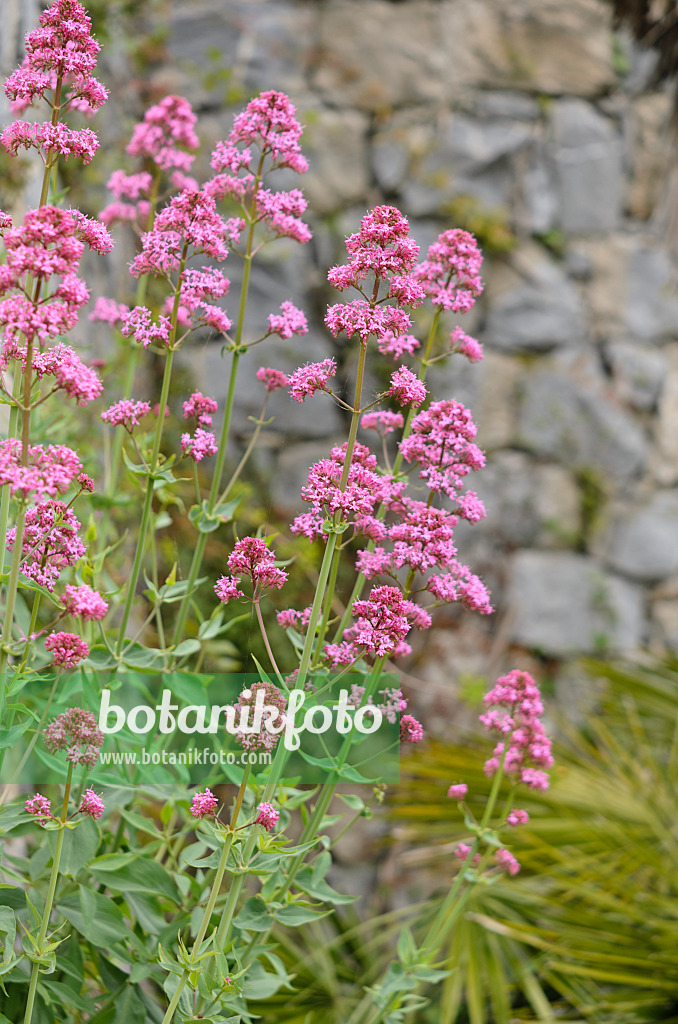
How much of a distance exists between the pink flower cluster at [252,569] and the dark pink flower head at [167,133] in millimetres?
598

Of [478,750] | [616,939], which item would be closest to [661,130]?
[478,750]

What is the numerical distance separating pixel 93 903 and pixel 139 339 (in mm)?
576

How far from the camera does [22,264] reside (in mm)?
605

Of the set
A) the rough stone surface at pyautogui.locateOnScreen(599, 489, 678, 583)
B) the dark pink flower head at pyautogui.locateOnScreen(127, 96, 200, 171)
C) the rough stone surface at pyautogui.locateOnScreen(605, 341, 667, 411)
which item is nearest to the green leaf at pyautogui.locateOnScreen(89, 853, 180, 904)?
the dark pink flower head at pyautogui.locateOnScreen(127, 96, 200, 171)

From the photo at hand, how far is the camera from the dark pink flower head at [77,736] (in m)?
0.74

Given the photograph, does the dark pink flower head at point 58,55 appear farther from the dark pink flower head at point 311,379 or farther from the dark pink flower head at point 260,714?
the dark pink flower head at point 260,714

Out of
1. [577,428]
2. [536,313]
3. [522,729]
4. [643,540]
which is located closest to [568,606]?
[643,540]

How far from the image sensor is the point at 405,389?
2.47 feet

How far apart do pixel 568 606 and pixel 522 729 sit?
234 cm

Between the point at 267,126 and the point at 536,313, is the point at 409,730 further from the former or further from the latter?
the point at 536,313

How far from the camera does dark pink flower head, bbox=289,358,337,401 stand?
0.77 meters

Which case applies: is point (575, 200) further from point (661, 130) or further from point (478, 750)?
point (478, 750)

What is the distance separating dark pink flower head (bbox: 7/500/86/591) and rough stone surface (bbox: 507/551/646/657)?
2.65 meters

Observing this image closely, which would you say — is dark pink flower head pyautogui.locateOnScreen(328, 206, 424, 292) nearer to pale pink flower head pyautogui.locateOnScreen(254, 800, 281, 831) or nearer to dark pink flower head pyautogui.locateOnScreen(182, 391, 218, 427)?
dark pink flower head pyautogui.locateOnScreen(182, 391, 218, 427)
